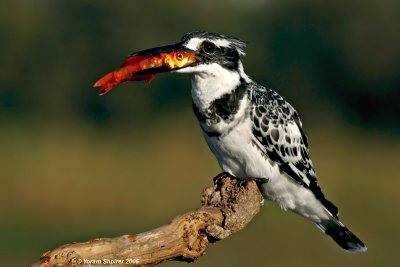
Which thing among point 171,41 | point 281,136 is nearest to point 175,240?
point 281,136

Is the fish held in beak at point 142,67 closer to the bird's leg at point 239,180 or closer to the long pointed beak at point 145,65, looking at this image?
the long pointed beak at point 145,65

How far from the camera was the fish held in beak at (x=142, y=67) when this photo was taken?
529 cm

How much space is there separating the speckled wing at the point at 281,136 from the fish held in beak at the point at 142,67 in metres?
0.57

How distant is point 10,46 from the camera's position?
15.4m

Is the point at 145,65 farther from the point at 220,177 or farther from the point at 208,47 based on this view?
the point at 220,177

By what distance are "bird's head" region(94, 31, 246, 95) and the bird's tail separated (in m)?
1.16

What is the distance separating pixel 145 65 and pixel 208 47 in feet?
1.36

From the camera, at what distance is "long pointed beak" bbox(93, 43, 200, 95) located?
5293 millimetres

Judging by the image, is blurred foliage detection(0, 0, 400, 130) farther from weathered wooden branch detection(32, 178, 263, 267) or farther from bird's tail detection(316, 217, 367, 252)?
weathered wooden branch detection(32, 178, 263, 267)

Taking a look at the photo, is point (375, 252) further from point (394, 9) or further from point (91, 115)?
point (394, 9)

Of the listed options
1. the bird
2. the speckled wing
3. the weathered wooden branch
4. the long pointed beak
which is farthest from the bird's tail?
the long pointed beak

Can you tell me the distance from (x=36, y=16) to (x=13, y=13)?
0.34 m

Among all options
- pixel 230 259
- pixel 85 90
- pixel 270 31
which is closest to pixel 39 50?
pixel 85 90

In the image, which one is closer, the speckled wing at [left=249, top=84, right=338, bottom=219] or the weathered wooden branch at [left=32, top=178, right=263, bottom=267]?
the weathered wooden branch at [left=32, top=178, right=263, bottom=267]
